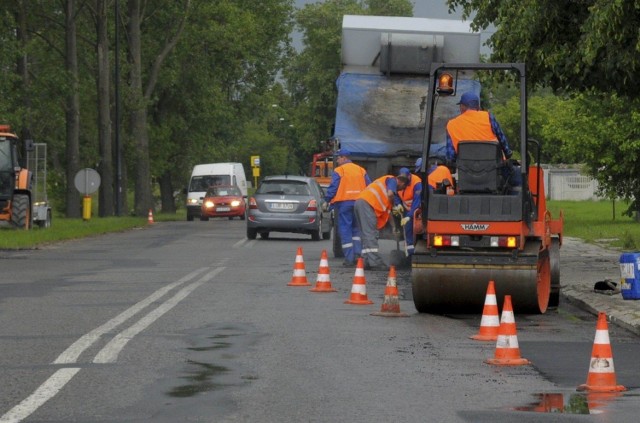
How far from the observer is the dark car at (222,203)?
190 ft

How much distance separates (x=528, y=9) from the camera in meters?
21.3

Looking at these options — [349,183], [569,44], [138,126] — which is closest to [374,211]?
[349,183]

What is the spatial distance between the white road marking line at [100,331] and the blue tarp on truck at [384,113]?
7.99 meters

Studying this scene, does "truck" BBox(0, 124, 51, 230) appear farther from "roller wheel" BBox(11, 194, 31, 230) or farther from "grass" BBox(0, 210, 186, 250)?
"grass" BBox(0, 210, 186, 250)

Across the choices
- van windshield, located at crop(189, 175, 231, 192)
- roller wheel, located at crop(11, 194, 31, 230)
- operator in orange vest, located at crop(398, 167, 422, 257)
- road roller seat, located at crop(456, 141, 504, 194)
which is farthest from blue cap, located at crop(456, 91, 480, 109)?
van windshield, located at crop(189, 175, 231, 192)

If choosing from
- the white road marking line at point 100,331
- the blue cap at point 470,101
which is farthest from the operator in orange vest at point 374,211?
the blue cap at point 470,101

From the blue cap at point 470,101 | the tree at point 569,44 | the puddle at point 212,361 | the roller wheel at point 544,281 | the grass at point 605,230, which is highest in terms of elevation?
the tree at point 569,44

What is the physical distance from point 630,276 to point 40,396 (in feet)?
29.8

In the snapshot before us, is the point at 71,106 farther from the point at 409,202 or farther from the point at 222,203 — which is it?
the point at 409,202

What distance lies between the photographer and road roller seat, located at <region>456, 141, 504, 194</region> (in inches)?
643

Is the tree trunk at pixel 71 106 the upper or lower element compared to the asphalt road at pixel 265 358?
upper

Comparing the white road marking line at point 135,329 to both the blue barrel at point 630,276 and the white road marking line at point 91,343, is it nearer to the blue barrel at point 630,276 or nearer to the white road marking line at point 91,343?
the white road marking line at point 91,343

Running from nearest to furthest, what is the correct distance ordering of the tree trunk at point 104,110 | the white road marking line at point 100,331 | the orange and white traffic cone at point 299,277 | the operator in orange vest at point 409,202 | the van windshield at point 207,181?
the white road marking line at point 100,331 → the orange and white traffic cone at point 299,277 → the operator in orange vest at point 409,202 → the tree trunk at point 104,110 → the van windshield at point 207,181

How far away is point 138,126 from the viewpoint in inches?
2345
